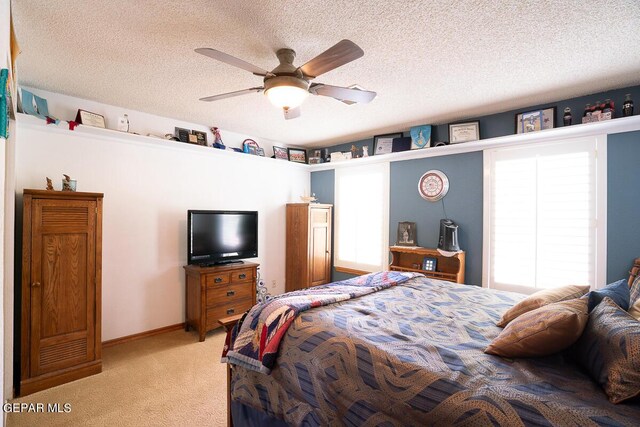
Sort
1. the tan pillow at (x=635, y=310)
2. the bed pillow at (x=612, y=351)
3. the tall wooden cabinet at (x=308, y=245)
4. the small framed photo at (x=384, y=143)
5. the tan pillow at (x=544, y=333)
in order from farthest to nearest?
the tall wooden cabinet at (x=308, y=245) → the small framed photo at (x=384, y=143) → the tan pillow at (x=635, y=310) → the tan pillow at (x=544, y=333) → the bed pillow at (x=612, y=351)

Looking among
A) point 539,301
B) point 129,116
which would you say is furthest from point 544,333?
point 129,116

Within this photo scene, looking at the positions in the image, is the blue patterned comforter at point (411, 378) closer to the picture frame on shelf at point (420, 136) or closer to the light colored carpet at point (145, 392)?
the light colored carpet at point (145, 392)

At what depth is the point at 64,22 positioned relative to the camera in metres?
1.93

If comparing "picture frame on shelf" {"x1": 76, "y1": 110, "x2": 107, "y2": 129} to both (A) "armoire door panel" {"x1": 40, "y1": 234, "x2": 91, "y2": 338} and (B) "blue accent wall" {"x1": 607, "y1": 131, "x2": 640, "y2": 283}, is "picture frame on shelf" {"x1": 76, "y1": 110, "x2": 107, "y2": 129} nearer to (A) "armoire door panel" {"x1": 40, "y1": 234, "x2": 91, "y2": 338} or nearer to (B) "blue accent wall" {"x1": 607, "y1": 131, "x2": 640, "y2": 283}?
(A) "armoire door panel" {"x1": 40, "y1": 234, "x2": 91, "y2": 338}

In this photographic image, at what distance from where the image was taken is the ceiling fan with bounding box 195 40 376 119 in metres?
1.75

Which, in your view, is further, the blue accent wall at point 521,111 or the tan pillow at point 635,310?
the blue accent wall at point 521,111

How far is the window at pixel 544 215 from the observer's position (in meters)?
2.97

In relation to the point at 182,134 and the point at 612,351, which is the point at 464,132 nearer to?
the point at 612,351

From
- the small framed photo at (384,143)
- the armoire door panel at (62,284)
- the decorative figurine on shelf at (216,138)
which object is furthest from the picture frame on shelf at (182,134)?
the small framed photo at (384,143)

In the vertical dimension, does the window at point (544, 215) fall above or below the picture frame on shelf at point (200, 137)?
below

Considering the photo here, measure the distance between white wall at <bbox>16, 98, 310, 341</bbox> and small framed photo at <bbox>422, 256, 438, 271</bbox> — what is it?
9.02ft

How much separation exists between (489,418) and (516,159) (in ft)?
10.4

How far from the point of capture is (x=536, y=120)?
3.27m
